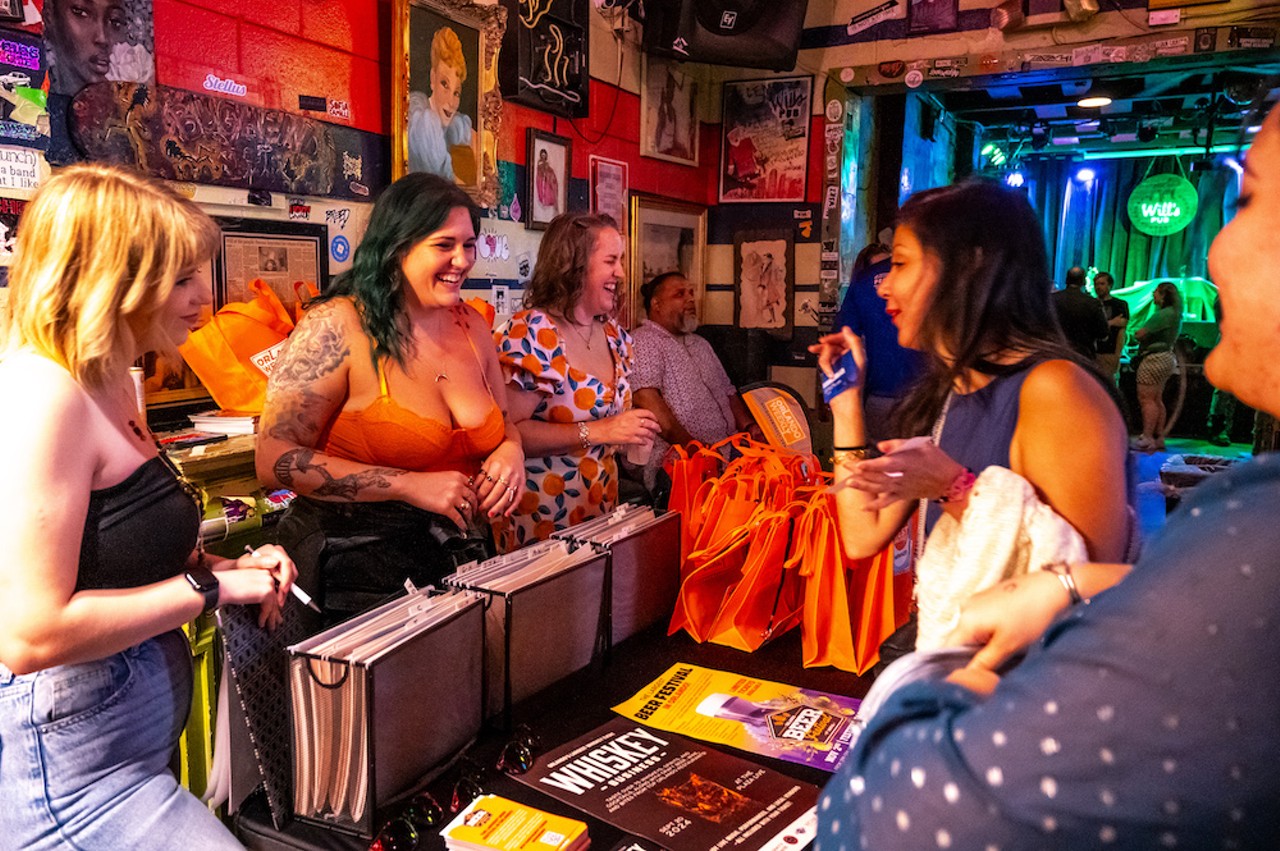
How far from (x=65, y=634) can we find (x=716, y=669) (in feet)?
3.52

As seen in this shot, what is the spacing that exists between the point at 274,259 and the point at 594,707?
2288 mm

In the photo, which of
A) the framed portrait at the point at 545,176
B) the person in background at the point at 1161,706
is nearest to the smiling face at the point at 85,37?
the framed portrait at the point at 545,176

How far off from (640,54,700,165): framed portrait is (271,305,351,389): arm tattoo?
151 inches

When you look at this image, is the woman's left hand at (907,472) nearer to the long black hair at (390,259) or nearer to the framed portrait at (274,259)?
the long black hair at (390,259)

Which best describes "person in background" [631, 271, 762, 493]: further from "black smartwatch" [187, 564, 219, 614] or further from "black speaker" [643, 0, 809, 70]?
"black smartwatch" [187, 564, 219, 614]

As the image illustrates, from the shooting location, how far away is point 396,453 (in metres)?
2.08

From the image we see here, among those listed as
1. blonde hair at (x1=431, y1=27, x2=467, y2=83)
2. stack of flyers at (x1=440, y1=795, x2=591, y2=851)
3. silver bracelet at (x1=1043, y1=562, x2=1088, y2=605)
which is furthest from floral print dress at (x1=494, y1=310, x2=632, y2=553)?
silver bracelet at (x1=1043, y1=562, x2=1088, y2=605)

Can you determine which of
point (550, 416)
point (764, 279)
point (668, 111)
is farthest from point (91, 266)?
point (764, 279)

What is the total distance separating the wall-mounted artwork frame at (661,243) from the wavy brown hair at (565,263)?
7.86 feet

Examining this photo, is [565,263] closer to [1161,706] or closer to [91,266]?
[91,266]

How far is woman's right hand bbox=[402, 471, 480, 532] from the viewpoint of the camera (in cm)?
192

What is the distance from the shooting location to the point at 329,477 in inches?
78.1

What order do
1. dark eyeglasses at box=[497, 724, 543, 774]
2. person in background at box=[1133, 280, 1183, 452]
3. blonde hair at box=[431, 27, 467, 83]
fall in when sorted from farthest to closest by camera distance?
person in background at box=[1133, 280, 1183, 452], blonde hair at box=[431, 27, 467, 83], dark eyeglasses at box=[497, 724, 543, 774]

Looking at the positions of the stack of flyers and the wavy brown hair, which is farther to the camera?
the wavy brown hair
